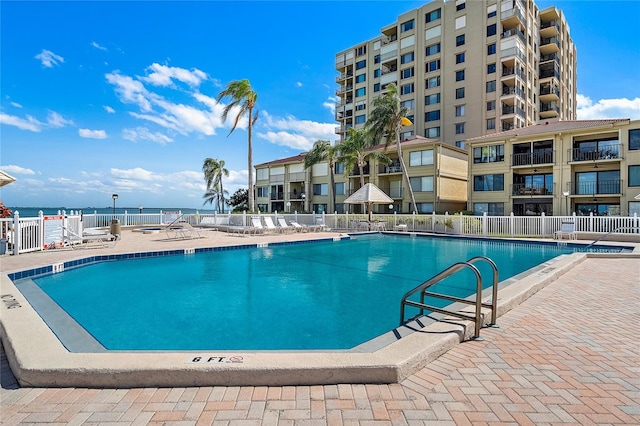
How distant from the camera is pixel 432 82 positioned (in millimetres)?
38000

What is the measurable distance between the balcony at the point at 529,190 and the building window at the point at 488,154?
2.45 metres

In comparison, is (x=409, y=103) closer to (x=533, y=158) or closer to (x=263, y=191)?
(x=533, y=158)

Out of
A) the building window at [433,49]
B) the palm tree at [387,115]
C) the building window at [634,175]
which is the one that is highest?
the building window at [433,49]

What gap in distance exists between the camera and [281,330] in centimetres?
468

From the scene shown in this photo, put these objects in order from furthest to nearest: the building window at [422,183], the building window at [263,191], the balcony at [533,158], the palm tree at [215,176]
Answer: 1. the palm tree at [215,176]
2. the building window at [263,191]
3. the building window at [422,183]
4. the balcony at [533,158]

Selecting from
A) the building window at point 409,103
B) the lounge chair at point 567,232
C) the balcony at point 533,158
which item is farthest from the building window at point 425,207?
the building window at point 409,103

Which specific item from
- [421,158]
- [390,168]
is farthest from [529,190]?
[390,168]

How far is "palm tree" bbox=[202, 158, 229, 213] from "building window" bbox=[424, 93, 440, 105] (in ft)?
99.3

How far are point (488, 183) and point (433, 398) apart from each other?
90.3 feet

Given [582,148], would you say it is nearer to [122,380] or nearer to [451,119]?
[451,119]

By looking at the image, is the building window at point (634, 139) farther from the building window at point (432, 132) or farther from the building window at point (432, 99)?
the building window at point (432, 99)

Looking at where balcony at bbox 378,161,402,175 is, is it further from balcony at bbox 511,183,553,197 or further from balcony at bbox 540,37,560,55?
balcony at bbox 540,37,560,55

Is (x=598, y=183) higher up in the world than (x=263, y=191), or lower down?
lower down

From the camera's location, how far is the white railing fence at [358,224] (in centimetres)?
1006
